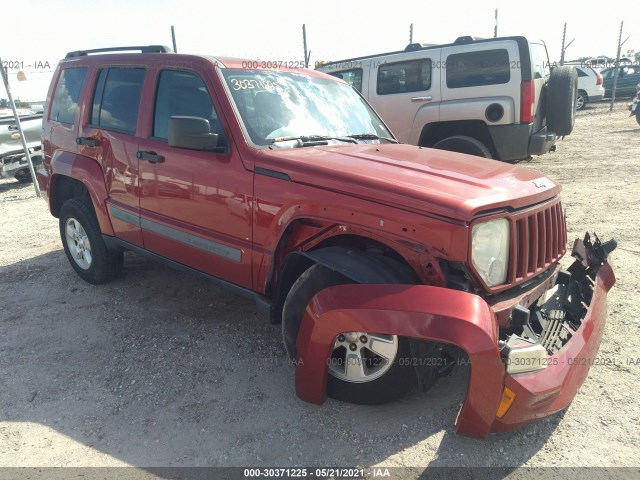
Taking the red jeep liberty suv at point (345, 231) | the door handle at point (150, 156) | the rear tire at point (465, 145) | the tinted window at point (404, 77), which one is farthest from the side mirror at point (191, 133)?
the tinted window at point (404, 77)

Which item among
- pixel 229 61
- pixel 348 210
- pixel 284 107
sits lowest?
pixel 348 210

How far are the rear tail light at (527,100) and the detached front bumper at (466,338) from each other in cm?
539

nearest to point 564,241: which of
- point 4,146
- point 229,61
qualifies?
point 229,61

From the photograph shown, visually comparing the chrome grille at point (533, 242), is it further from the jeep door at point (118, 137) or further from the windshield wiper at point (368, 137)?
the jeep door at point (118, 137)

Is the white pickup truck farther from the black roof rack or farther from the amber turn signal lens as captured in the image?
the amber turn signal lens

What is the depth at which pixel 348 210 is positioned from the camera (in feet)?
8.55

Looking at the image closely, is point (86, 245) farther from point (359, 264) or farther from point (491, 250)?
point (491, 250)

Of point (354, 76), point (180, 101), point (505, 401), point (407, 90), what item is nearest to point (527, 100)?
point (407, 90)

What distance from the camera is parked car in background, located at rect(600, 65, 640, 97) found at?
20.3 m

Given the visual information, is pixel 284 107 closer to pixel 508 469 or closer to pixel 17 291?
pixel 508 469

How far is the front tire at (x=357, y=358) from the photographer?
2.56 metres

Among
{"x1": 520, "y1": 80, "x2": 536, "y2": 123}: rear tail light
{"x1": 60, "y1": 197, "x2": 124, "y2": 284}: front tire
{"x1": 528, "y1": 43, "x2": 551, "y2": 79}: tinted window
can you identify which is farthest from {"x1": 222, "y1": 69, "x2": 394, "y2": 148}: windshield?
{"x1": 528, "y1": 43, "x2": 551, "y2": 79}: tinted window

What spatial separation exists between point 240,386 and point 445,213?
1732 millimetres

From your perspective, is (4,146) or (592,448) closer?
(592,448)
